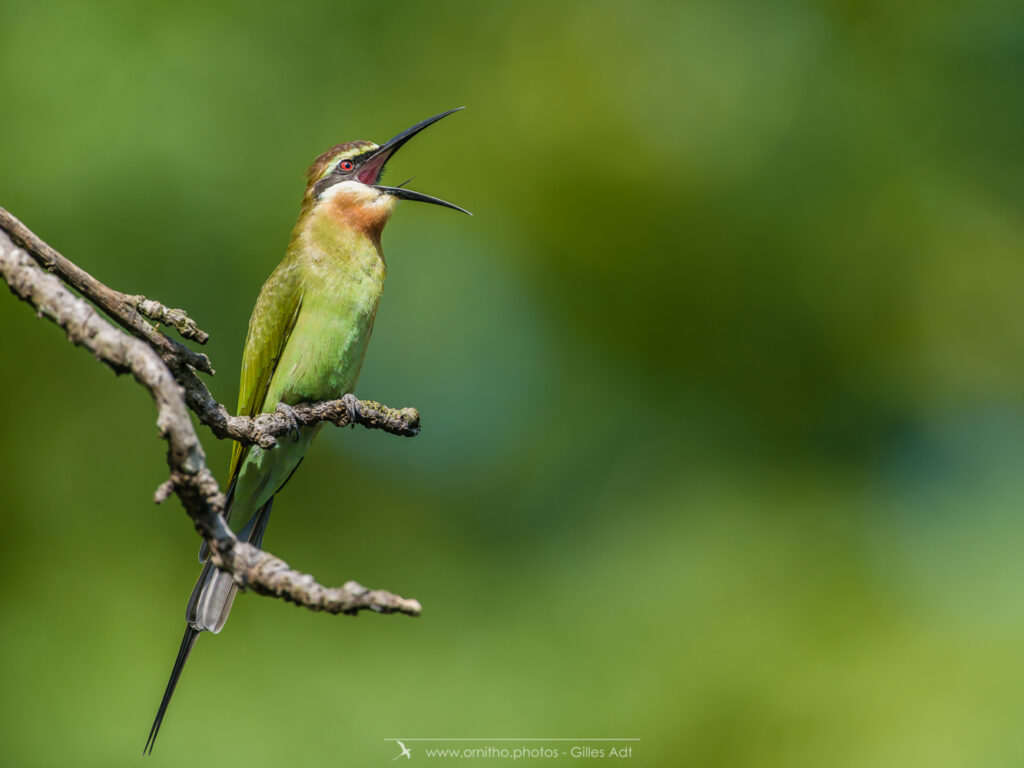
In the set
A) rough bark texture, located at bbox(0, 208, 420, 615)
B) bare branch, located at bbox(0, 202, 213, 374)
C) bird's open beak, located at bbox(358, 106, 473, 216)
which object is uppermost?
bird's open beak, located at bbox(358, 106, 473, 216)

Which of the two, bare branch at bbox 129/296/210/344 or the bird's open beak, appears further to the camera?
the bird's open beak

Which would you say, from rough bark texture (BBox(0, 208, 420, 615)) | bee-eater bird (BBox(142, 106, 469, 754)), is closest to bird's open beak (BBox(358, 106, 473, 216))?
bee-eater bird (BBox(142, 106, 469, 754))

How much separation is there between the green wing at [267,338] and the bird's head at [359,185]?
37 cm

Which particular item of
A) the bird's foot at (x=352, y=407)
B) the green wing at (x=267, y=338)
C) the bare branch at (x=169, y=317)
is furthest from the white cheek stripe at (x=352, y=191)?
the bare branch at (x=169, y=317)

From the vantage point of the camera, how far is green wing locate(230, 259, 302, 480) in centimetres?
310

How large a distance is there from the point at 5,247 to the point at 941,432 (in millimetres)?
6115

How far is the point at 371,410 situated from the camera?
2205mm

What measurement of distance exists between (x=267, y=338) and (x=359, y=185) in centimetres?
71

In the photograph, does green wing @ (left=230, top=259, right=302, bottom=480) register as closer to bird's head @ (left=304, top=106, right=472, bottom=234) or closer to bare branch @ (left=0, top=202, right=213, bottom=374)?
bird's head @ (left=304, top=106, right=472, bottom=234)

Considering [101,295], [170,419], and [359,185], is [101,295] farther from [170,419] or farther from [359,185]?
[359,185]

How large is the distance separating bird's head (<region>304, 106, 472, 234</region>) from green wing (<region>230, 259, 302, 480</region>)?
368 millimetres

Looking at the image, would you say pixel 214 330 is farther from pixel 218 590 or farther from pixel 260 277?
pixel 218 590

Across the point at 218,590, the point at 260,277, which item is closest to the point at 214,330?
the point at 260,277

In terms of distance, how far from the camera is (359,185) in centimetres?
344
